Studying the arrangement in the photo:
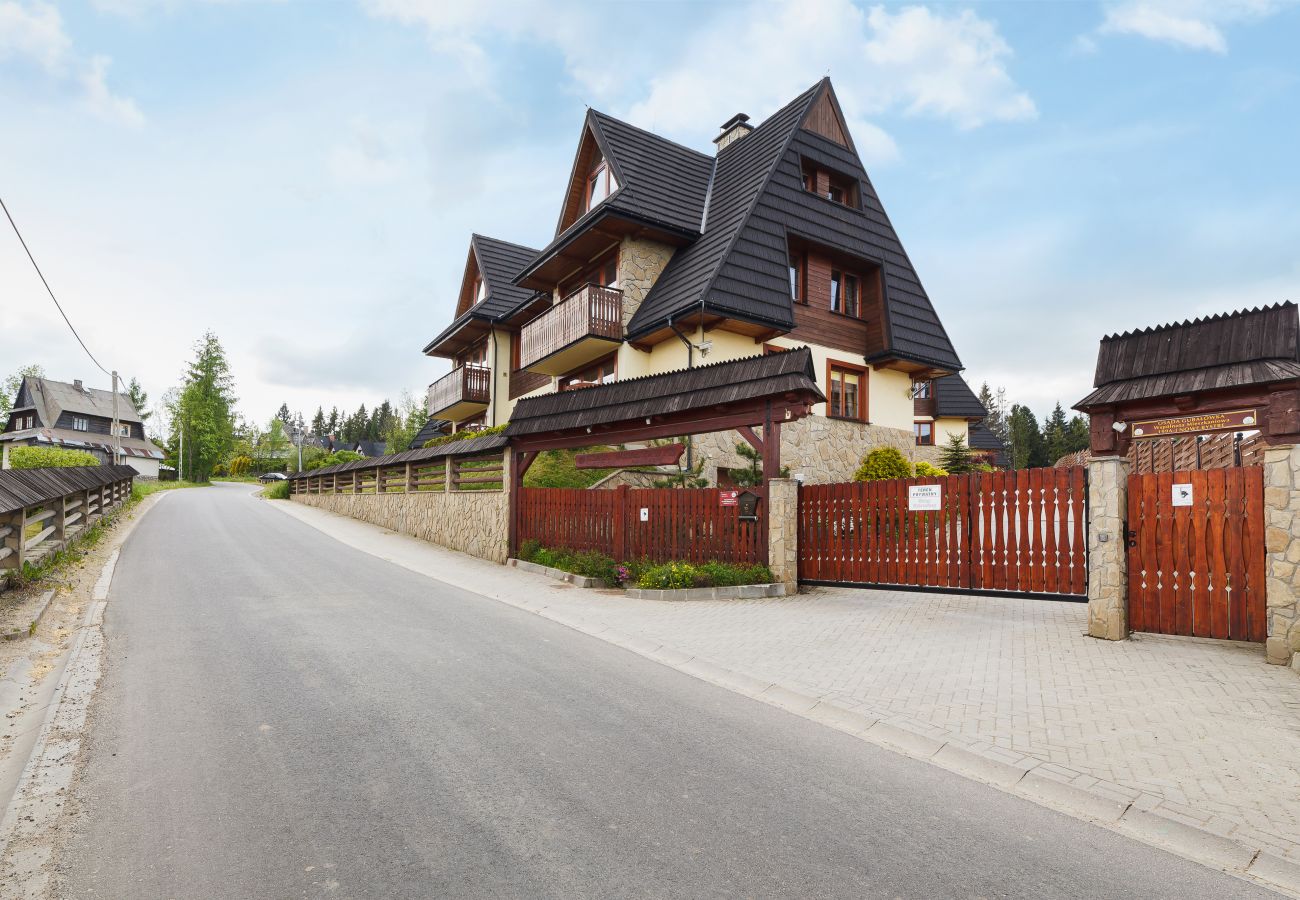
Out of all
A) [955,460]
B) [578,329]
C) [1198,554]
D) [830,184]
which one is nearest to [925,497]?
[1198,554]

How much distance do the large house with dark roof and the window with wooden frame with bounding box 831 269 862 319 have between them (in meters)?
0.05

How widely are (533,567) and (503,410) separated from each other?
48.8 feet

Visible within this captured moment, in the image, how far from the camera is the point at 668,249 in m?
19.0

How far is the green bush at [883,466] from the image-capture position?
707 inches

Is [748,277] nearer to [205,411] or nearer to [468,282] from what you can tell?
[468,282]

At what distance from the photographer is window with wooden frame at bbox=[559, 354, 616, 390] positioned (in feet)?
64.0

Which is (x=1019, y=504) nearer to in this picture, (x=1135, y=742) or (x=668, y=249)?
(x=1135, y=742)

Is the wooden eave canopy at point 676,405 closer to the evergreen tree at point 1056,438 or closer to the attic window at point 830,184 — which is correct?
the attic window at point 830,184

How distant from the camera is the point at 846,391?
19.2 meters

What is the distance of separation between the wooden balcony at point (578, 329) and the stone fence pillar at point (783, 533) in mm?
8538

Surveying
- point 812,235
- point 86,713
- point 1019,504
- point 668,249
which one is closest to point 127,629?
point 86,713

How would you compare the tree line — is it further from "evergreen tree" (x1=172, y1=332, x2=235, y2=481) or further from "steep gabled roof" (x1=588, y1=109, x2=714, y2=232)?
"evergreen tree" (x1=172, y1=332, x2=235, y2=481)

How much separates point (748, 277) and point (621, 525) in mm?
A: 7696

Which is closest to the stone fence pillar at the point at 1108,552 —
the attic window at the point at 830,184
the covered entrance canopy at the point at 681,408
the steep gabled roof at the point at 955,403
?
the covered entrance canopy at the point at 681,408
